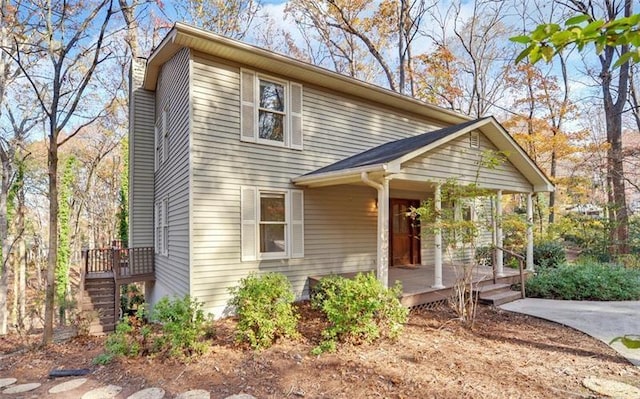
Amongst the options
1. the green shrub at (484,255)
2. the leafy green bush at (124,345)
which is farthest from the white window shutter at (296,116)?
the green shrub at (484,255)

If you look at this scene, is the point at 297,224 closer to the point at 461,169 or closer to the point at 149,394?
the point at 461,169

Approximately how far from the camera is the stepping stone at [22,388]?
13.3 feet

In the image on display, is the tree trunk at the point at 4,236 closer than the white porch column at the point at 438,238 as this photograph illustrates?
No

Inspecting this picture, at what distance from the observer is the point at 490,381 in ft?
12.7

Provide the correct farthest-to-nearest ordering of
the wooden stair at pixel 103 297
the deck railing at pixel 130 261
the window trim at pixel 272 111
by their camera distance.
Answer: the wooden stair at pixel 103 297, the deck railing at pixel 130 261, the window trim at pixel 272 111

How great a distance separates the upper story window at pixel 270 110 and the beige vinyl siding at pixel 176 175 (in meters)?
1.13

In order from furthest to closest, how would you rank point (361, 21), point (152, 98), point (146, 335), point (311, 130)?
point (361, 21) → point (152, 98) → point (311, 130) → point (146, 335)

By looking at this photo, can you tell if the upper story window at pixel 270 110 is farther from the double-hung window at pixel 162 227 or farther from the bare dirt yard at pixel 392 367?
the bare dirt yard at pixel 392 367

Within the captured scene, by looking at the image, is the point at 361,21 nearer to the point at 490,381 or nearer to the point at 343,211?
the point at 343,211

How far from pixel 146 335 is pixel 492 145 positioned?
8097 mm

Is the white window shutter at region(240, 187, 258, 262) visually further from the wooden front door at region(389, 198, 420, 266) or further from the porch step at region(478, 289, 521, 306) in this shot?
the porch step at region(478, 289, 521, 306)

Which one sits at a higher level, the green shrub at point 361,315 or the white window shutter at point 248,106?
the white window shutter at point 248,106

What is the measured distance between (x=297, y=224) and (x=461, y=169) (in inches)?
147

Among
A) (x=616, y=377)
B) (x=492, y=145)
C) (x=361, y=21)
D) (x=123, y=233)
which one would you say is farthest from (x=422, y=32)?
(x=616, y=377)
